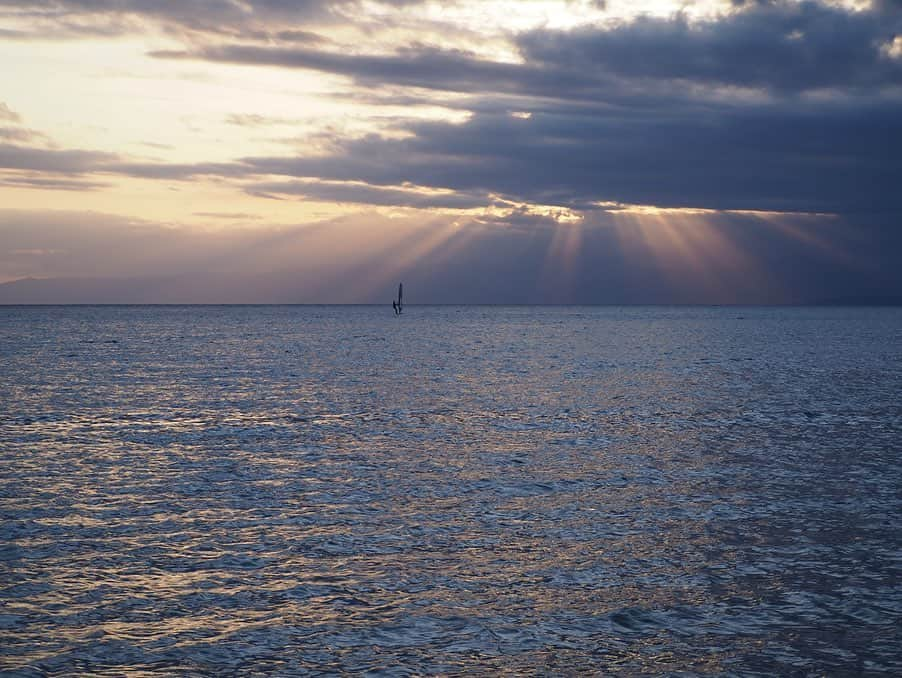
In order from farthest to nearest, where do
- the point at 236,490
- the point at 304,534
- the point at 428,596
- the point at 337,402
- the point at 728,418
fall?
1. the point at 337,402
2. the point at 728,418
3. the point at 236,490
4. the point at 304,534
5. the point at 428,596

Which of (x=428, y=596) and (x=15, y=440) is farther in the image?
(x=15, y=440)

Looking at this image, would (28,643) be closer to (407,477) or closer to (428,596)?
(428,596)

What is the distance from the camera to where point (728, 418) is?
39281mm

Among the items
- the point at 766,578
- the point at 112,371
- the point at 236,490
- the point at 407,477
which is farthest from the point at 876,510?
the point at 112,371

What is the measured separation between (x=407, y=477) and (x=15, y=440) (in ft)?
49.7

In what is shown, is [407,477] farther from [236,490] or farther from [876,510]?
[876,510]

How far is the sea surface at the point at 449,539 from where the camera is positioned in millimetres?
12586

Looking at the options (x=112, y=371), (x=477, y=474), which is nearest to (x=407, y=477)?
(x=477, y=474)

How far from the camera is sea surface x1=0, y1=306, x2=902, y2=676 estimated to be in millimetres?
12586

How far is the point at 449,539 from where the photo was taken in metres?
18.2

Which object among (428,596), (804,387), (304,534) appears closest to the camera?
(428,596)

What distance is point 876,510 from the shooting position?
68.4 feet

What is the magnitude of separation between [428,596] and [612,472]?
12318 mm

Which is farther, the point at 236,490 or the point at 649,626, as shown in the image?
the point at 236,490
